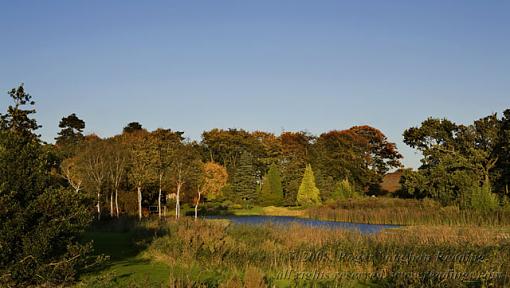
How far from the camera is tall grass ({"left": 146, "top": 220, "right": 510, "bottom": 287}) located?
34.3 feet

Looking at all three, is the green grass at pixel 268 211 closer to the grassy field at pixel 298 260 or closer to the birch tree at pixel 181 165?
the birch tree at pixel 181 165

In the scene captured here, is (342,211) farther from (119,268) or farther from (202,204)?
(119,268)

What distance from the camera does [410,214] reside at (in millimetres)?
34188

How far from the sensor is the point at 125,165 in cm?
3569

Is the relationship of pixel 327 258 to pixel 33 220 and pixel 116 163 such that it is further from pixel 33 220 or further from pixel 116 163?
pixel 116 163

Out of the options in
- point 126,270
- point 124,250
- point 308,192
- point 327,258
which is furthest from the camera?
point 308,192

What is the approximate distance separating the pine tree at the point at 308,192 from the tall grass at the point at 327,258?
37218mm

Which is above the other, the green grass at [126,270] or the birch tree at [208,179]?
the birch tree at [208,179]

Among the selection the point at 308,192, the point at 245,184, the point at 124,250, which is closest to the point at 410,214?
the point at 308,192

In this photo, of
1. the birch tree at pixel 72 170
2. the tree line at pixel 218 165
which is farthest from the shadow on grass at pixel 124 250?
the birch tree at pixel 72 170

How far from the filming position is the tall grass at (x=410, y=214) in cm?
2820

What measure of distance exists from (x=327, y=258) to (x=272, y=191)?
46.3 m

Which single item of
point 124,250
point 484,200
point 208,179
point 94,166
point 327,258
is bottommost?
point 327,258

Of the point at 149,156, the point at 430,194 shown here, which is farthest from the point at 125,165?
the point at 430,194
